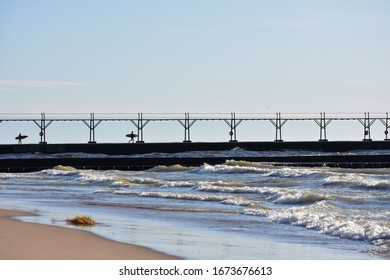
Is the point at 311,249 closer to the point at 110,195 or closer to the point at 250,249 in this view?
the point at 250,249

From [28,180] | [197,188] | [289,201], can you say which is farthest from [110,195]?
[28,180]

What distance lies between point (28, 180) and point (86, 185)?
4.30m

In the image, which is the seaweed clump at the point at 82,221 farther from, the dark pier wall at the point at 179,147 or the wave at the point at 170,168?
the dark pier wall at the point at 179,147

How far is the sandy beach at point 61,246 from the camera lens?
11.6 meters

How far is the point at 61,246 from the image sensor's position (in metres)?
12.6

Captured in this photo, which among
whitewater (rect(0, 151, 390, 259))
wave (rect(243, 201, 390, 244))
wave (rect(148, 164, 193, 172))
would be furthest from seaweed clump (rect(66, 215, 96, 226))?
wave (rect(148, 164, 193, 172))

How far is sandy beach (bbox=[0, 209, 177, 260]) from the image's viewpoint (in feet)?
37.9

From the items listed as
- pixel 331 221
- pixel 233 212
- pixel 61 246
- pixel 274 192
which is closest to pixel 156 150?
pixel 274 192

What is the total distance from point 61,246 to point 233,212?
7.21 m

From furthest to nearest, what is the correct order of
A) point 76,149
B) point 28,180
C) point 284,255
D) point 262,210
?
point 76,149, point 28,180, point 262,210, point 284,255

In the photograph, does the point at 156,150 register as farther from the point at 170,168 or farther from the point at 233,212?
the point at 233,212

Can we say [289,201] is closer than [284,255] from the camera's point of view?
No

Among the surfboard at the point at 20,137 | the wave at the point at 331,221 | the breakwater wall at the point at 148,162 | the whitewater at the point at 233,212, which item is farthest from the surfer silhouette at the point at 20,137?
the wave at the point at 331,221
